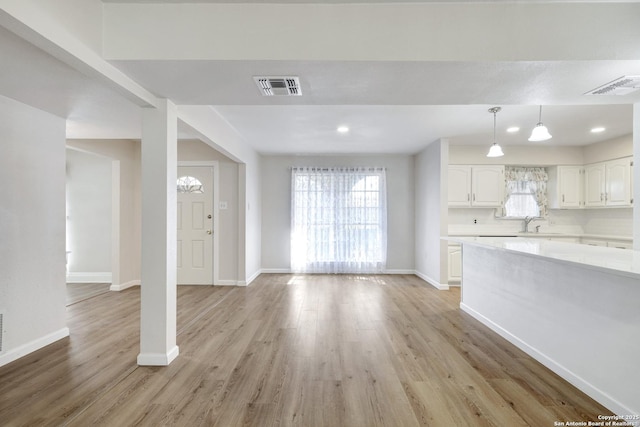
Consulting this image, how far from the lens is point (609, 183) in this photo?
521cm

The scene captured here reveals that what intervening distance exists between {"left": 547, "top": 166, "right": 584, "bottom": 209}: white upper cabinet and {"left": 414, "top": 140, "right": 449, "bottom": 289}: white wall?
248 centimetres

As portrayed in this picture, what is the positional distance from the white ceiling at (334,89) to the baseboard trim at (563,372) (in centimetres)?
220

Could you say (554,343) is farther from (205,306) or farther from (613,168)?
(613,168)

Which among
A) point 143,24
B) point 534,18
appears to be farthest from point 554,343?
point 143,24

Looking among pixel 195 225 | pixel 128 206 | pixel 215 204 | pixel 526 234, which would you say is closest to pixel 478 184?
pixel 526 234

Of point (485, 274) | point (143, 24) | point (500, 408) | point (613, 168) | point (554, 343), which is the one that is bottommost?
point (500, 408)

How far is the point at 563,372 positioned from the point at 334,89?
286cm

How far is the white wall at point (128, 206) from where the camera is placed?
199 inches

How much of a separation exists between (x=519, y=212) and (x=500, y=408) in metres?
5.02

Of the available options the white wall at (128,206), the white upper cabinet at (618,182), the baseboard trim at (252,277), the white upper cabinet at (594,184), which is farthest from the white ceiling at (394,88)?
the baseboard trim at (252,277)

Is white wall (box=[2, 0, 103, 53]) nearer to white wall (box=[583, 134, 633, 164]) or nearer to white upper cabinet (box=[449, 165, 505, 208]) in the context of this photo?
white upper cabinet (box=[449, 165, 505, 208])

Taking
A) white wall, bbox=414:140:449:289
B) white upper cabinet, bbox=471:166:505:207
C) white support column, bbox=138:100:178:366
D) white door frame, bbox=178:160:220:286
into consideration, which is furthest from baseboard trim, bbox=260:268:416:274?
white support column, bbox=138:100:178:366

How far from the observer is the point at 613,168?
5152 mm

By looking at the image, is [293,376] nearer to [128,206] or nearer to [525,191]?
[128,206]
